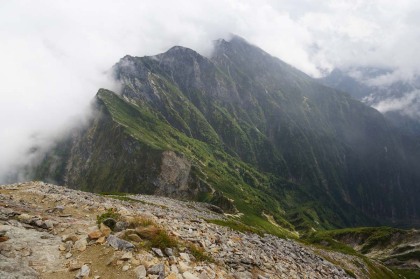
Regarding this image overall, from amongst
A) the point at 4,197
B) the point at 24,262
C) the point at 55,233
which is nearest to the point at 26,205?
the point at 4,197

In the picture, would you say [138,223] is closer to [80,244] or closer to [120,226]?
[120,226]

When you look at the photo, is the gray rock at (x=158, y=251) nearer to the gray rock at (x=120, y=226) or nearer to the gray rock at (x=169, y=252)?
the gray rock at (x=169, y=252)

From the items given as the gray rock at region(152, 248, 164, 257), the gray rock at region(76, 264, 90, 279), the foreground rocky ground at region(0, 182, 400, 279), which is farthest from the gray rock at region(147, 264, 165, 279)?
the gray rock at region(76, 264, 90, 279)

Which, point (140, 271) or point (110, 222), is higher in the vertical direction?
point (110, 222)

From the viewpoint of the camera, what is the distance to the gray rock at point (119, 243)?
65.3ft

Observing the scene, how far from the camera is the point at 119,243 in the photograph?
20.2 m

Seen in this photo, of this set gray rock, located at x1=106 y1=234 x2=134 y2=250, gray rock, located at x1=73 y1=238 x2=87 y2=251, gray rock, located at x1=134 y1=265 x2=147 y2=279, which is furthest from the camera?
gray rock, located at x1=73 y1=238 x2=87 y2=251

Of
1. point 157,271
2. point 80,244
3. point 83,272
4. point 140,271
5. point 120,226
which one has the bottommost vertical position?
point 83,272

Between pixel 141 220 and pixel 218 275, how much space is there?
20.4ft

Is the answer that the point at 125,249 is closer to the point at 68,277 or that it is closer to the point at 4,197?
the point at 68,277

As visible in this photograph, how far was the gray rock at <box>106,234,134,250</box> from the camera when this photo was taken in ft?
65.3

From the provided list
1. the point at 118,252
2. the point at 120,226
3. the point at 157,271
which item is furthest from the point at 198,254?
the point at 120,226

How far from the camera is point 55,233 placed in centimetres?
2470

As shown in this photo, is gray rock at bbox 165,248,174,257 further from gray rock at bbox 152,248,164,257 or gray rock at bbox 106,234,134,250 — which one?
gray rock at bbox 106,234,134,250
